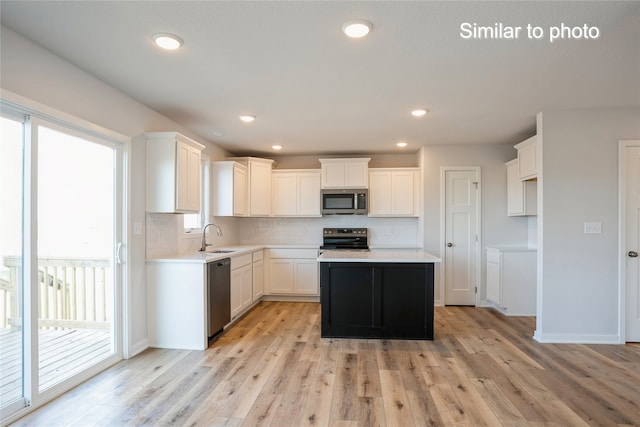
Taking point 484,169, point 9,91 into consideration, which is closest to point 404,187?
point 484,169

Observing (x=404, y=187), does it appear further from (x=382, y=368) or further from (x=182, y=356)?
(x=182, y=356)

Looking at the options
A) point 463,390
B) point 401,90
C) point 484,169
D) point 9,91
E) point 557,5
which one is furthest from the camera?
point 484,169

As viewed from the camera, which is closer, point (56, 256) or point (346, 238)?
point (56, 256)

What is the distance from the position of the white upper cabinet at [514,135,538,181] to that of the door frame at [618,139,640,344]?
75 cm

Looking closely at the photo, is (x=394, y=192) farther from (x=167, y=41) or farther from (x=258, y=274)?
(x=167, y=41)

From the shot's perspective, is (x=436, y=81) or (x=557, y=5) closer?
(x=557, y=5)

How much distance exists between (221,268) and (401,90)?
2576 millimetres

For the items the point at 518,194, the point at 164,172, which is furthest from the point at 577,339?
the point at 164,172

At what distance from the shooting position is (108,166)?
9.93 ft

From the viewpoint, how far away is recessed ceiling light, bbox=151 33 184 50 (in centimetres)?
210

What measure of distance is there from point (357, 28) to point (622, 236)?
11.4 ft

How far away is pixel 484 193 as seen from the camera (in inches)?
201

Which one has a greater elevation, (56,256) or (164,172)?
(164,172)

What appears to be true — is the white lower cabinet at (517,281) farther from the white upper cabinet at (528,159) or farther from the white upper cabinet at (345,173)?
the white upper cabinet at (345,173)
